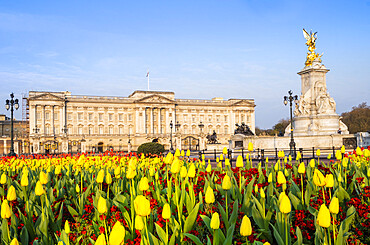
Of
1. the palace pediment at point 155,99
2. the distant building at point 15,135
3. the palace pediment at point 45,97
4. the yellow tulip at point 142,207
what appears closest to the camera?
the yellow tulip at point 142,207

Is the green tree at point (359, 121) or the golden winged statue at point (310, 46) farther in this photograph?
the green tree at point (359, 121)

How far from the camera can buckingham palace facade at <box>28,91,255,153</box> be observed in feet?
257

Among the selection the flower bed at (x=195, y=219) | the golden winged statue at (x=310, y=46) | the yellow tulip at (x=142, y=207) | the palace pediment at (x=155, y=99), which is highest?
the palace pediment at (x=155, y=99)

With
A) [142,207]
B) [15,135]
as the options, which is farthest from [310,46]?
[15,135]

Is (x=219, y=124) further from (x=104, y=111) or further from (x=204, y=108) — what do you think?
(x=104, y=111)

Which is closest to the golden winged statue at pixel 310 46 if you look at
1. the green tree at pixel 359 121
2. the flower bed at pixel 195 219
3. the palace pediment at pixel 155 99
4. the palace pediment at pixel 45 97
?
the flower bed at pixel 195 219

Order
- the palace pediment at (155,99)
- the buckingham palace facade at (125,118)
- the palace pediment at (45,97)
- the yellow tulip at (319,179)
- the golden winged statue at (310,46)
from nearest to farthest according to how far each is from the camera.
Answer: the yellow tulip at (319,179)
the golden winged statue at (310,46)
the palace pediment at (45,97)
the buckingham palace facade at (125,118)
the palace pediment at (155,99)

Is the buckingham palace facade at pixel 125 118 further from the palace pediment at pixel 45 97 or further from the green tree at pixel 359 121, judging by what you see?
the green tree at pixel 359 121

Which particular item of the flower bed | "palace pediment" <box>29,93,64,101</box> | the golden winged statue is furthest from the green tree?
the flower bed

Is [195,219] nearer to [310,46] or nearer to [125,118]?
[310,46]

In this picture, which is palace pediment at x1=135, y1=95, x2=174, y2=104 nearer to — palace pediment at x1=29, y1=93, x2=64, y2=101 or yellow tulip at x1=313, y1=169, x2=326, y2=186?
palace pediment at x1=29, y1=93, x2=64, y2=101

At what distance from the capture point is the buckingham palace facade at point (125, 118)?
78.3 m

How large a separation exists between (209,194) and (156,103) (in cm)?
8436

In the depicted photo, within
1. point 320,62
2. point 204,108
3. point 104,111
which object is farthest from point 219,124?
point 320,62
